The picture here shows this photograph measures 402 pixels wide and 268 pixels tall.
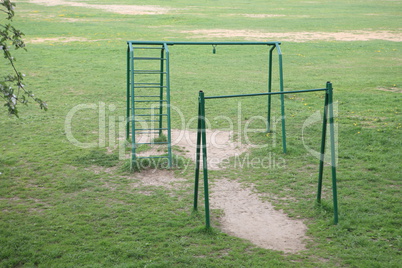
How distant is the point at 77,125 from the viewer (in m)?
11.0

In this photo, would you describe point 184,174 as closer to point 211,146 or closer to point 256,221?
point 211,146

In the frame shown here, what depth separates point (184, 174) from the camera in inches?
326

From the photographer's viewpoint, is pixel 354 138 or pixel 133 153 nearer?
pixel 133 153

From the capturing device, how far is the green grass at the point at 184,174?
5.55 meters

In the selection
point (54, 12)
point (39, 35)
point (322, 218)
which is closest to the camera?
point (322, 218)

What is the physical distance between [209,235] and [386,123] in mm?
7086

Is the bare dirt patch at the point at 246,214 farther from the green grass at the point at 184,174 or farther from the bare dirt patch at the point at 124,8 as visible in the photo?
the bare dirt patch at the point at 124,8

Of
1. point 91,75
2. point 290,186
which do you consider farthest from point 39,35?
point 290,186

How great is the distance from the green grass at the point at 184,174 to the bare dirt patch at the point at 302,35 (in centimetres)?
543

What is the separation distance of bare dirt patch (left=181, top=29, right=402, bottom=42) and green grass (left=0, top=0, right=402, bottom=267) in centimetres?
543

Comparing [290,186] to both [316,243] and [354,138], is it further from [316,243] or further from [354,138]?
[354,138]

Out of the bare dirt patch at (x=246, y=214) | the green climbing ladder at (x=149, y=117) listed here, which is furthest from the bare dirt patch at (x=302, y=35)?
the bare dirt patch at (x=246, y=214)

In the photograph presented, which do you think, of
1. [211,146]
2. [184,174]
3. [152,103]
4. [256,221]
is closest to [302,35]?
[152,103]

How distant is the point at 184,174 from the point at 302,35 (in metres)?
21.7
